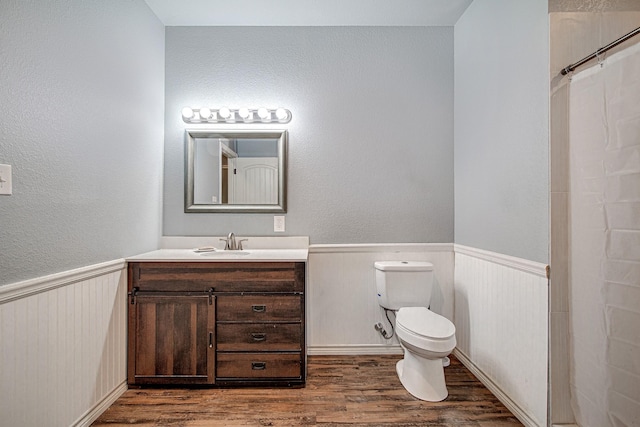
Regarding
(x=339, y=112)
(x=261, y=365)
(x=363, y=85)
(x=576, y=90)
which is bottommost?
(x=261, y=365)

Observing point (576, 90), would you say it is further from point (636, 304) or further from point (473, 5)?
point (473, 5)

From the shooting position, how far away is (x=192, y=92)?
245 centimetres

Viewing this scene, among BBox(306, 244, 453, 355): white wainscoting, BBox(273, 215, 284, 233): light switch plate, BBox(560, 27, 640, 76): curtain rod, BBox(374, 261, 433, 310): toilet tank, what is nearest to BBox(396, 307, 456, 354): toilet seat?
BBox(374, 261, 433, 310): toilet tank

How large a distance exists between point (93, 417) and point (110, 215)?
1.08 meters

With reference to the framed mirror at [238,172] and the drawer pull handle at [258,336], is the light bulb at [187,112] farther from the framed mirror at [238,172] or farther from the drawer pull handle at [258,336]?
the drawer pull handle at [258,336]

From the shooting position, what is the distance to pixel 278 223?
2.46m

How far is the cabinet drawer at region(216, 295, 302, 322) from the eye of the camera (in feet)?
6.43

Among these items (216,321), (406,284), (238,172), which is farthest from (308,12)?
(216,321)

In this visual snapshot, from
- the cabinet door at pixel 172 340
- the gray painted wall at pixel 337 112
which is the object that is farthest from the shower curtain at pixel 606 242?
the cabinet door at pixel 172 340

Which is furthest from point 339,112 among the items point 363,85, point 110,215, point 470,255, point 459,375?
point 459,375

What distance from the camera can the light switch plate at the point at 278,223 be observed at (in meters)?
2.46

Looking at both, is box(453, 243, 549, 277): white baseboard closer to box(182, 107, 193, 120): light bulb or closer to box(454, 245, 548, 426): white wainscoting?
box(454, 245, 548, 426): white wainscoting

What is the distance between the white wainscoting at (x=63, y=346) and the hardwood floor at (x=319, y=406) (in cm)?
22

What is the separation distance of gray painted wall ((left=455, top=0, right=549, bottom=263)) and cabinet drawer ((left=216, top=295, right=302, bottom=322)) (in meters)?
1.30
